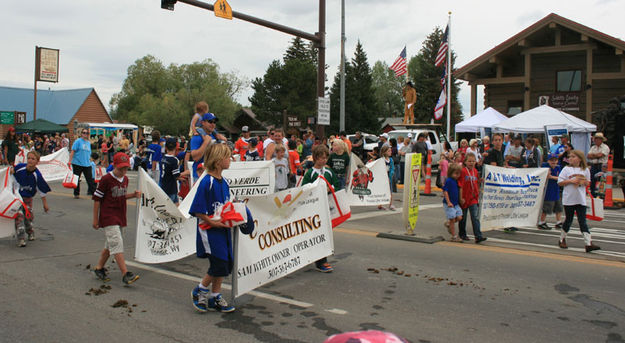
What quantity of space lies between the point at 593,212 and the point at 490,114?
1429 centimetres

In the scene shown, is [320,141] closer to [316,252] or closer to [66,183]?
[66,183]

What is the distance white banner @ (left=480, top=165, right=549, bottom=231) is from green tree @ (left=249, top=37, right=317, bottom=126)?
177 ft

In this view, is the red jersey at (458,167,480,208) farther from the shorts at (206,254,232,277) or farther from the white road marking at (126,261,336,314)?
the shorts at (206,254,232,277)

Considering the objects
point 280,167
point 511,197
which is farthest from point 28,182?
point 511,197

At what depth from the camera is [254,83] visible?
66.7 meters

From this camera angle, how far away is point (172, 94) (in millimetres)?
75062

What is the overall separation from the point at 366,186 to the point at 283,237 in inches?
264

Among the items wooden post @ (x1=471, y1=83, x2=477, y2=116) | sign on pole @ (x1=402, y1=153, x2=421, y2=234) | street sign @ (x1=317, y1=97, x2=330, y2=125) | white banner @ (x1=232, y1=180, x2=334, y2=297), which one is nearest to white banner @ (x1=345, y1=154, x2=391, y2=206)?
sign on pole @ (x1=402, y1=153, x2=421, y2=234)

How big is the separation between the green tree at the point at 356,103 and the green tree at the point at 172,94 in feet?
58.6

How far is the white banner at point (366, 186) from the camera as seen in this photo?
12305 millimetres

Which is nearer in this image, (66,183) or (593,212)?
(593,212)

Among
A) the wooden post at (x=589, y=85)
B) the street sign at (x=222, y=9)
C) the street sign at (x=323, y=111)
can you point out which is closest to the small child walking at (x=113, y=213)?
the street sign at (x=222, y=9)

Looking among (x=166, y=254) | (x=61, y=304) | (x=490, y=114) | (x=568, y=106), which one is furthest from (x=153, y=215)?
(x=568, y=106)

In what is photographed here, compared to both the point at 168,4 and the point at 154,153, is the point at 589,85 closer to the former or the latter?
the point at 168,4
